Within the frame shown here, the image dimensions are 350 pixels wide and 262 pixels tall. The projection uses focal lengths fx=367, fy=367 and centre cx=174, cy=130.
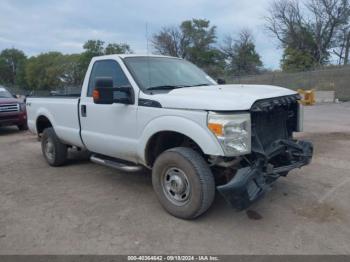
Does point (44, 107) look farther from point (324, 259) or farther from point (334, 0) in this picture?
point (334, 0)

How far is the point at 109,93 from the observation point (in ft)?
15.1

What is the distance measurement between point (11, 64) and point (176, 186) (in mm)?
122314

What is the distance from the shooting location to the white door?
16.3ft

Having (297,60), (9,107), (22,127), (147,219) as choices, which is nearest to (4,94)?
(9,107)

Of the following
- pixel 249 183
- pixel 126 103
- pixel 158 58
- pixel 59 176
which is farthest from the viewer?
pixel 59 176

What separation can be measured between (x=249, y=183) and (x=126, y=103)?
200 cm

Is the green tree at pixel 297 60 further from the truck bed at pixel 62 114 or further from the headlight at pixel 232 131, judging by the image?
the headlight at pixel 232 131

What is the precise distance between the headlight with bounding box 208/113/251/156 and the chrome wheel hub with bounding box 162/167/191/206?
683 mm

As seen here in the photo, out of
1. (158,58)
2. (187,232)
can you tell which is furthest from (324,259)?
(158,58)

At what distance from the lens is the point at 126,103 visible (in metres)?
4.89

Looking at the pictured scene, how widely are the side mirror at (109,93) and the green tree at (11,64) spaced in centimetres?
11323

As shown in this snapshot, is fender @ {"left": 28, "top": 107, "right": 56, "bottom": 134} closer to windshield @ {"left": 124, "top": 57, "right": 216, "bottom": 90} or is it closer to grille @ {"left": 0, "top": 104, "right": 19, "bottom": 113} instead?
windshield @ {"left": 124, "top": 57, "right": 216, "bottom": 90}

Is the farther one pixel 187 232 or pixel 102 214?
pixel 102 214

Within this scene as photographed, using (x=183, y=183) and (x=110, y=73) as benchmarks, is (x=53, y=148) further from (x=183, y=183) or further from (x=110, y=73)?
(x=183, y=183)
